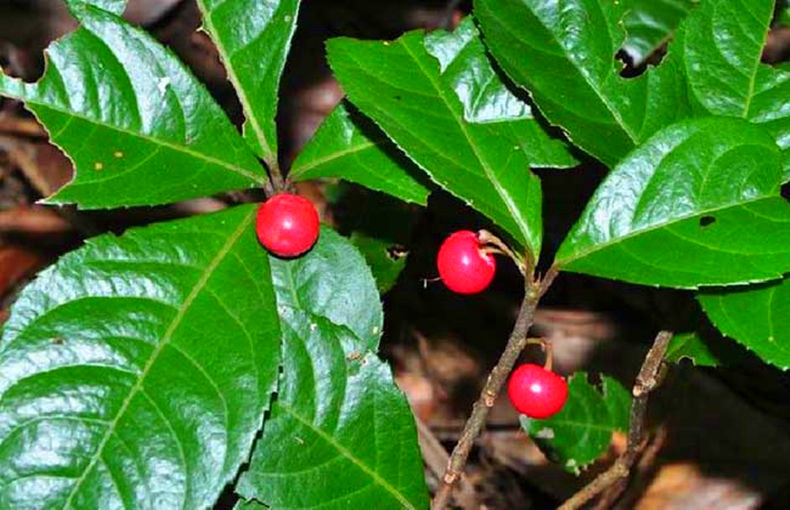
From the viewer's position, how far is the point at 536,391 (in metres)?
2.06

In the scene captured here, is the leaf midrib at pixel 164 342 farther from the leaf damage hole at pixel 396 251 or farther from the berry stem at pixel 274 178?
the leaf damage hole at pixel 396 251

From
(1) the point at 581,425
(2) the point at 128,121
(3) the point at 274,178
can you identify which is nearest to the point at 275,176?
(3) the point at 274,178

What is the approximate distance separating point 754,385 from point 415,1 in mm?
1869

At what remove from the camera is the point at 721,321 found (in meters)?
1.94

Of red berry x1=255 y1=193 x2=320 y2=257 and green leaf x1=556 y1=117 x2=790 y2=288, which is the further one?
red berry x1=255 y1=193 x2=320 y2=257

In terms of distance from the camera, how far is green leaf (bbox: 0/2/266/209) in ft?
6.79

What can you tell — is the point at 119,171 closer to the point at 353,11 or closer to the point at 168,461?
the point at 168,461

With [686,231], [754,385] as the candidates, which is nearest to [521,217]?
[686,231]

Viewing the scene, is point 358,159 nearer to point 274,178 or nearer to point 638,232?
point 274,178

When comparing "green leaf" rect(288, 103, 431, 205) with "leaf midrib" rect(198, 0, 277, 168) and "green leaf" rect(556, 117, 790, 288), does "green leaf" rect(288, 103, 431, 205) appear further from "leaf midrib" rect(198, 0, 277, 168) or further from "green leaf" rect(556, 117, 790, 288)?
"green leaf" rect(556, 117, 790, 288)

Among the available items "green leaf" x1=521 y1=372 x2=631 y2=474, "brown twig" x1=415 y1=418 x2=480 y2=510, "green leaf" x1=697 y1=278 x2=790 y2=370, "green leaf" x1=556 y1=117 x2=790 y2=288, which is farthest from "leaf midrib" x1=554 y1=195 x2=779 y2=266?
"brown twig" x1=415 y1=418 x2=480 y2=510

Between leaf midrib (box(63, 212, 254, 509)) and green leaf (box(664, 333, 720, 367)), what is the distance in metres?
0.80

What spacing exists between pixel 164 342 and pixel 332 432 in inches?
13.2

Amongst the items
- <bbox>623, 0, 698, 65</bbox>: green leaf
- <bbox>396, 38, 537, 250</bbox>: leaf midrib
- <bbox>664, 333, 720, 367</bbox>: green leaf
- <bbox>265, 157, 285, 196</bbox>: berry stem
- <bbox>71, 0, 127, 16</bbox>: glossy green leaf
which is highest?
<bbox>623, 0, 698, 65</bbox>: green leaf
